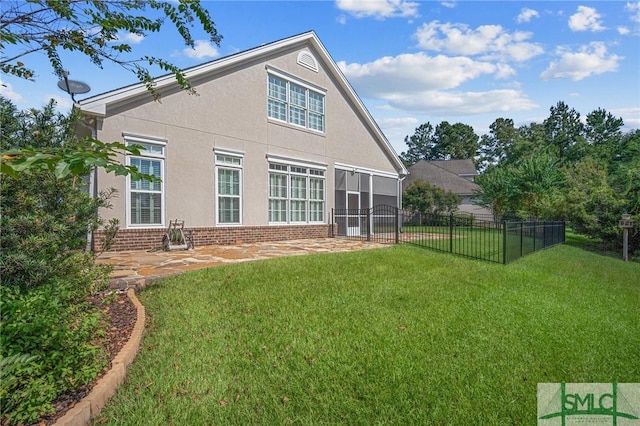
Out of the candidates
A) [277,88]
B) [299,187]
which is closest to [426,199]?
[299,187]

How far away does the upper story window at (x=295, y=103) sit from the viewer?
12.2 metres

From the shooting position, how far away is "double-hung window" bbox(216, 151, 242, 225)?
418 inches

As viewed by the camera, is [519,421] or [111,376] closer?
[519,421]

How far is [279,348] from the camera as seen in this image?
11.4 feet

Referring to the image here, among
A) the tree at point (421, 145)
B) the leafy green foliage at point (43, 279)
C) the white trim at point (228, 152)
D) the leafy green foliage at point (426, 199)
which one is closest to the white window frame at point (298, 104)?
the white trim at point (228, 152)

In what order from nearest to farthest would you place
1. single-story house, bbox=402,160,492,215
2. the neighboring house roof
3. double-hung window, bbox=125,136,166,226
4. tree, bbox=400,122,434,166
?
double-hung window, bbox=125,136,166,226, single-story house, bbox=402,160,492,215, the neighboring house roof, tree, bbox=400,122,434,166

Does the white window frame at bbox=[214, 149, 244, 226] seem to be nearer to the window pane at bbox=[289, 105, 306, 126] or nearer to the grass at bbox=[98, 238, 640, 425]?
the window pane at bbox=[289, 105, 306, 126]

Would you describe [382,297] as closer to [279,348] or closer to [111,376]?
[279,348]

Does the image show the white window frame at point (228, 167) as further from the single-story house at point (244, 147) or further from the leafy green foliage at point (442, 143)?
Answer: the leafy green foliage at point (442, 143)

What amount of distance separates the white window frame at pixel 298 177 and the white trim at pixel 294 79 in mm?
2965

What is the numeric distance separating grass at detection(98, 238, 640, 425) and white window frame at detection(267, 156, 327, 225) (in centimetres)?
608

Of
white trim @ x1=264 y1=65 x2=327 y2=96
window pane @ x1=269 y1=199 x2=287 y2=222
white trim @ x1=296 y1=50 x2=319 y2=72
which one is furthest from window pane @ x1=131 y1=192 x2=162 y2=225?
white trim @ x1=296 y1=50 x2=319 y2=72

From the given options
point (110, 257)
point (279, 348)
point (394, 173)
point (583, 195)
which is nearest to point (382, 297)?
point (279, 348)

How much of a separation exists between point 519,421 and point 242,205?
31.6ft
